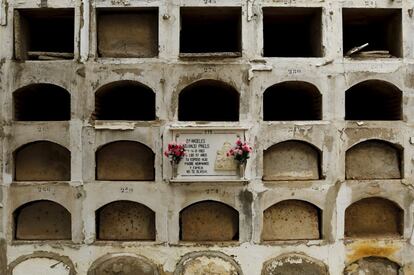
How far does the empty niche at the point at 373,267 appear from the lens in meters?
8.27

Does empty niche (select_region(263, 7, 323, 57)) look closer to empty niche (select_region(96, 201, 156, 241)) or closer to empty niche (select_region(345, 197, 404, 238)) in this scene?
empty niche (select_region(345, 197, 404, 238))

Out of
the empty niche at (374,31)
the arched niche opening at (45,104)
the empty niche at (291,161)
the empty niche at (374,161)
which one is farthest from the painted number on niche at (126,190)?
the empty niche at (374,31)

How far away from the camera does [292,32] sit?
9.56 metres

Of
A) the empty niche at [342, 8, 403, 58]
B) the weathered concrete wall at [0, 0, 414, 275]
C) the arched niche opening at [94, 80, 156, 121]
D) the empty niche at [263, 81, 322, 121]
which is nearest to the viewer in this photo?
the weathered concrete wall at [0, 0, 414, 275]

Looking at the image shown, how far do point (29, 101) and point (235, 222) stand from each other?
15.1 ft

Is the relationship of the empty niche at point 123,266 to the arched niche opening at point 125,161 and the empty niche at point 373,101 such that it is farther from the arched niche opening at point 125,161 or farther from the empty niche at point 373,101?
the empty niche at point 373,101

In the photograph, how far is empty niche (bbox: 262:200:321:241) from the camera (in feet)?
27.8

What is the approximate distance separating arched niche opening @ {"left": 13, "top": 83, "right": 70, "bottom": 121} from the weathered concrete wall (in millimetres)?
497

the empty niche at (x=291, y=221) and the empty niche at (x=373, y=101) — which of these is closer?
the empty niche at (x=291, y=221)

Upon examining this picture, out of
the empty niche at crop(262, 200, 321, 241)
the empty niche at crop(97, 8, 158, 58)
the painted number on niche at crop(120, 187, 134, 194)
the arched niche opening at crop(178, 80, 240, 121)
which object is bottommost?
the empty niche at crop(262, 200, 321, 241)

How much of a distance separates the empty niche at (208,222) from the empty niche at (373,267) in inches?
85.9

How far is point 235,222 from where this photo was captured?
8.45 metres

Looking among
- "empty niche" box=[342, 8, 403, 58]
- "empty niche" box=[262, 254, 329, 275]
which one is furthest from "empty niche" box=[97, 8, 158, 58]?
"empty niche" box=[262, 254, 329, 275]

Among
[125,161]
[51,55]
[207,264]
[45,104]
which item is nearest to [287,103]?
[125,161]
